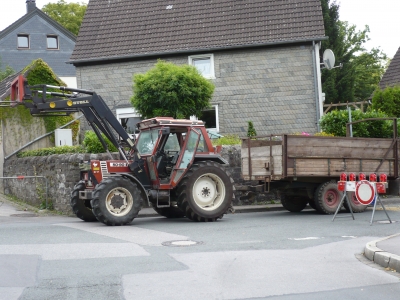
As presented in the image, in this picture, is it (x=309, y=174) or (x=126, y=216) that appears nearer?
(x=126, y=216)

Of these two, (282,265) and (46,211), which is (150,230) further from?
(46,211)

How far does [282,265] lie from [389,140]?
9633mm

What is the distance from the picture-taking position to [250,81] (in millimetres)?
27031

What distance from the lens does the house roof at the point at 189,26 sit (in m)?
26.9

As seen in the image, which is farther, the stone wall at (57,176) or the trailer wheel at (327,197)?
the stone wall at (57,176)

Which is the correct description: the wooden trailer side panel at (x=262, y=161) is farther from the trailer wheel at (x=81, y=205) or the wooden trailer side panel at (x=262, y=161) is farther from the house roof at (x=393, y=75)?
the house roof at (x=393, y=75)

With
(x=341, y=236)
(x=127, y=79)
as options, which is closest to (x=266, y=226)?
(x=341, y=236)

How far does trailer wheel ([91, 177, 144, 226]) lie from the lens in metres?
13.9

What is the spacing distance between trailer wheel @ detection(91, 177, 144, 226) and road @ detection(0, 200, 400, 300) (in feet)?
1.31

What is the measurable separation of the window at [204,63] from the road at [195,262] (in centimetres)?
1390

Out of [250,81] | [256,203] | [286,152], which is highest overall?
[250,81]

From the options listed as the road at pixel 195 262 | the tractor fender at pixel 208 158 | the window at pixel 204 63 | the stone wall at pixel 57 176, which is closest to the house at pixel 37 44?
the window at pixel 204 63

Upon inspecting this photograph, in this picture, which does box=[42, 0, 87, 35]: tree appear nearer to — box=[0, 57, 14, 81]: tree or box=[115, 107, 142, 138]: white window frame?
box=[0, 57, 14, 81]: tree

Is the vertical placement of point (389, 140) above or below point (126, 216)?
above
